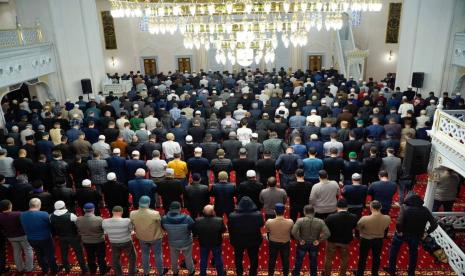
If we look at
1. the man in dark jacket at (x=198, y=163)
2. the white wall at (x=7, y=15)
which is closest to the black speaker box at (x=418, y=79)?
the man in dark jacket at (x=198, y=163)

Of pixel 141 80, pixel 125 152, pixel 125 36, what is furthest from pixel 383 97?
pixel 125 36

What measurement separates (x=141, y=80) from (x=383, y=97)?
9396mm

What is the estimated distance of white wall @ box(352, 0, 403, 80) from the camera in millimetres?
18811

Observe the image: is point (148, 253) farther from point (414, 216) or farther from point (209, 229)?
point (414, 216)

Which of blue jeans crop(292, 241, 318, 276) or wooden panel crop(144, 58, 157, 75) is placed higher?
wooden panel crop(144, 58, 157, 75)

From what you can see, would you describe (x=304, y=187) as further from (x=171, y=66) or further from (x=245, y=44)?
(x=171, y=66)

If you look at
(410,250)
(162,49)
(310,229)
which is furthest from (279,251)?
(162,49)

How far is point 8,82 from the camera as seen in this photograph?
11.2 meters

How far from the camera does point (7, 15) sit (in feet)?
55.1

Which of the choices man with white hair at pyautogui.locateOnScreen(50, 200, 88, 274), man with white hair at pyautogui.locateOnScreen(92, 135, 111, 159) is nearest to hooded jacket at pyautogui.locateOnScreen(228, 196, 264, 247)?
man with white hair at pyautogui.locateOnScreen(50, 200, 88, 274)

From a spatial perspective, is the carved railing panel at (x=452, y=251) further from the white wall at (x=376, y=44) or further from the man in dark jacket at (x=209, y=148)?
the white wall at (x=376, y=44)

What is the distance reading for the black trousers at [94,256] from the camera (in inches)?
230

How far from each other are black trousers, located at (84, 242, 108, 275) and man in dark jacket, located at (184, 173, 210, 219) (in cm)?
149

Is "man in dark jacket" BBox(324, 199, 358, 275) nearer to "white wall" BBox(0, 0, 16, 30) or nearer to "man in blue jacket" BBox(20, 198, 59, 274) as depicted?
"man in blue jacket" BBox(20, 198, 59, 274)
